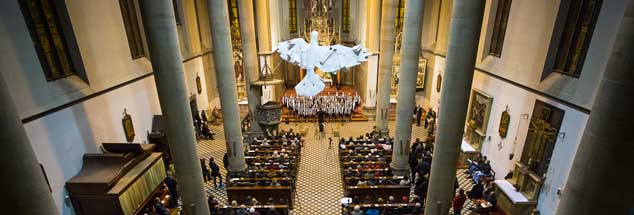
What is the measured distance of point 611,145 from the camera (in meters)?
3.22

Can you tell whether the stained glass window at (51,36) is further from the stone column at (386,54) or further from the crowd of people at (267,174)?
the stone column at (386,54)

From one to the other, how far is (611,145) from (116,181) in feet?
33.0

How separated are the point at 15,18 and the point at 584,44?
47.4ft

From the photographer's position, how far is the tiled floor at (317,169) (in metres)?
10.4

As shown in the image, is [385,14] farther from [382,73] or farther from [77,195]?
[77,195]

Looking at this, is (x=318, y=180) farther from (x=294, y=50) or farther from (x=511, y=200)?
(x=511, y=200)

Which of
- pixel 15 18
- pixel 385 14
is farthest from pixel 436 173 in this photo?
pixel 15 18

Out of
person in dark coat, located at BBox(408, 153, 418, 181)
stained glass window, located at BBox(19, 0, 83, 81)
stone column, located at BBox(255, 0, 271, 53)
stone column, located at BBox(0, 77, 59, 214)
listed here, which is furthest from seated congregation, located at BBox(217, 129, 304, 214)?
stone column, located at BBox(255, 0, 271, 53)

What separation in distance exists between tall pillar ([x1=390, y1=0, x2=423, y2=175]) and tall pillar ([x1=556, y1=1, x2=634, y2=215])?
7.59 m

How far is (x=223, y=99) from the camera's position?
37.8 feet

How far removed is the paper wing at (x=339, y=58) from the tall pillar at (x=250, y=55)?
457cm

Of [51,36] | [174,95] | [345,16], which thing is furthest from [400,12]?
[51,36]

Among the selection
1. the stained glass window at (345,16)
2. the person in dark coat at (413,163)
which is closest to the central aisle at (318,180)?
the person in dark coat at (413,163)

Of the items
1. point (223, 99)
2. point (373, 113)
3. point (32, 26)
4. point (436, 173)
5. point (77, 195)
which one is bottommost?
point (373, 113)
